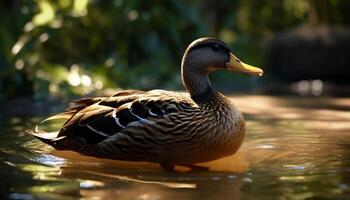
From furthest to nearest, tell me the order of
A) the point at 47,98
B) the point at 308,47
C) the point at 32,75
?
the point at 308,47, the point at 32,75, the point at 47,98

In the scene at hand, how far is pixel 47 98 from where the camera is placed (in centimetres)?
785

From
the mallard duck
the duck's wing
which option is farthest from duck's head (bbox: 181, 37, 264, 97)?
the duck's wing

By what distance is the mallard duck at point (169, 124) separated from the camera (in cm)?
436

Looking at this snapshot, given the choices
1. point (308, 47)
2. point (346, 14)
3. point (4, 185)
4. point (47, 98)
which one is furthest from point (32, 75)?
point (346, 14)

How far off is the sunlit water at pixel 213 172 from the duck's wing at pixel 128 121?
0.13 m

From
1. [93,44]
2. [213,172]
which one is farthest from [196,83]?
[93,44]

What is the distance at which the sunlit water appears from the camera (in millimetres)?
3445

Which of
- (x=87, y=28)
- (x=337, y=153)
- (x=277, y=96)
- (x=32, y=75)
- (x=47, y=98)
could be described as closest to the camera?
(x=337, y=153)

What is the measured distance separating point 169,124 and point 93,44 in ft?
19.9

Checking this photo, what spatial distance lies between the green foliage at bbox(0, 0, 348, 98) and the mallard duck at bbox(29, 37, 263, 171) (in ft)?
10.5

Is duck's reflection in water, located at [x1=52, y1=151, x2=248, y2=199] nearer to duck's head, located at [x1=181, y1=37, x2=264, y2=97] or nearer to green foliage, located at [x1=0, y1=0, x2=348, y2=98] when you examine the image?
duck's head, located at [x1=181, y1=37, x2=264, y2=97]

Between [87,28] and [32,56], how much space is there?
3.80 ft

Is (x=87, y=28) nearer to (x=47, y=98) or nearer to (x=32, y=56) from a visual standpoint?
(x=32, y=56)

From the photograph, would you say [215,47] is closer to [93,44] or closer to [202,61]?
[202,61]
